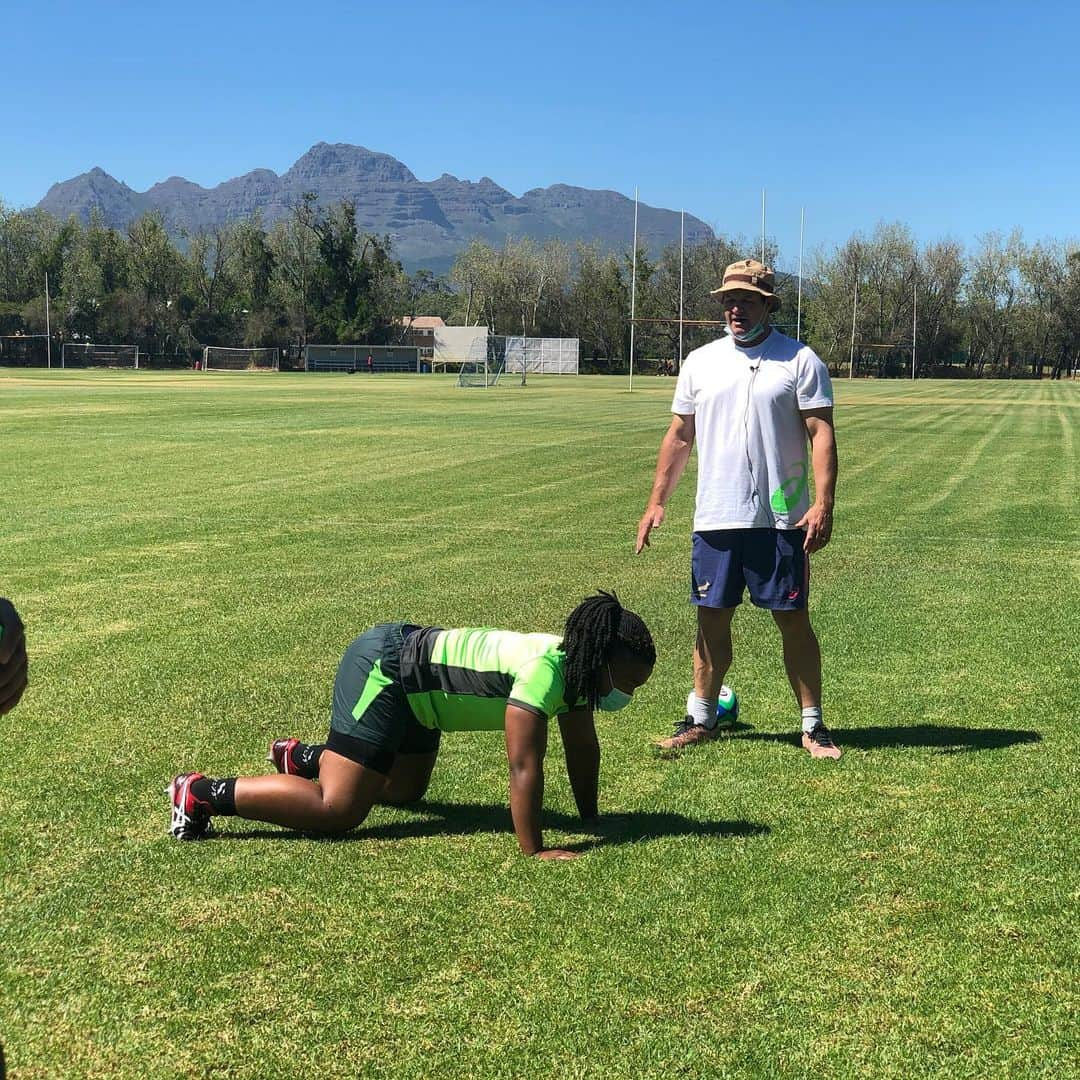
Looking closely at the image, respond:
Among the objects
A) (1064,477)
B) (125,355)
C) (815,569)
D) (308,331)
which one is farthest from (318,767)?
(308,331)

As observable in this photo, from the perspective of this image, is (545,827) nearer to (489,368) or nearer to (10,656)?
(10,656)

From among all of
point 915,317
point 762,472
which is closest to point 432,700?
point 762,472

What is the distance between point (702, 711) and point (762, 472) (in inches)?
50.1

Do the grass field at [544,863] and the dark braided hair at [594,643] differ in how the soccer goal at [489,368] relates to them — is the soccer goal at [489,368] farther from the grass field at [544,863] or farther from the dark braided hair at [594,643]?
the dark braided hair at [594,643]

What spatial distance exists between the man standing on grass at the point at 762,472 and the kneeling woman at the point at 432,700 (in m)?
1.43

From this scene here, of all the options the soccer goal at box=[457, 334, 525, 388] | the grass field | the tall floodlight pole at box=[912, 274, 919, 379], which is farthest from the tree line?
the grass field

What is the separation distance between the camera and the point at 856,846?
4.89m

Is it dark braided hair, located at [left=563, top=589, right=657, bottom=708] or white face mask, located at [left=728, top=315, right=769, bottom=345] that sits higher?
white face mask, located at [left=728, top=315, right=769, bottom=345]

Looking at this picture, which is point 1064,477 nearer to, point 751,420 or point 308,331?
point 751,420

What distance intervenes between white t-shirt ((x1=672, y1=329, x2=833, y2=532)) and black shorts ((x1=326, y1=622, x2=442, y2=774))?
2.01 m

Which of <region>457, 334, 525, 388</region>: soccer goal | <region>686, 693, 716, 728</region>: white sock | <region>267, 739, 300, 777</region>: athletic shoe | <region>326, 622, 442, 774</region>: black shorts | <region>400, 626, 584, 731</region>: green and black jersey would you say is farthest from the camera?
<region>457, 334, 525, 388</region>: soccer goal

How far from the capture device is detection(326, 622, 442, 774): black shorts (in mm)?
4840

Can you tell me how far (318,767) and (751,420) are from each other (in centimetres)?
263

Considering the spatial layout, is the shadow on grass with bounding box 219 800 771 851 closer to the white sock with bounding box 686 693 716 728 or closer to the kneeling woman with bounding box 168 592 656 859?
the kneeling woman with bounding box 168 592 656 859
